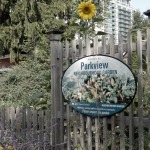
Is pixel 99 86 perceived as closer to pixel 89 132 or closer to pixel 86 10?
pixel 89 132

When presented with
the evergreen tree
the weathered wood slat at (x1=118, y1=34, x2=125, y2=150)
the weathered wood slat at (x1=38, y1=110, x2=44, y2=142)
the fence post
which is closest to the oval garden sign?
the weathered wood slat at (x1=118, y1=34, x2=125, y2=150)

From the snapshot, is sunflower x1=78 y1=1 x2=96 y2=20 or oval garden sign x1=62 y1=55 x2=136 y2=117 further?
sunflower x1=78 y1=1 x2=96 y2=20

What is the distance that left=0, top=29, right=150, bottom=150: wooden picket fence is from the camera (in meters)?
3.51

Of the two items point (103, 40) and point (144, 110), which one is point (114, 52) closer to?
point (103, 40)

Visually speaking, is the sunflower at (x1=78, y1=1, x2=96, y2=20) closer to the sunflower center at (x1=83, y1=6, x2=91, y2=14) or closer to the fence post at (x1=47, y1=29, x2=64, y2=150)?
the sunflower center at (x1=83, y1=6, x2=91, y2=14)

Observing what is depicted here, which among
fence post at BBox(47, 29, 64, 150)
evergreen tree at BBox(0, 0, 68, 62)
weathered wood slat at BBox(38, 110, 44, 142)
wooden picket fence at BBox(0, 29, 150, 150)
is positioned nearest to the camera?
wooden picket fence at BBox(0, 29, 150, 150)

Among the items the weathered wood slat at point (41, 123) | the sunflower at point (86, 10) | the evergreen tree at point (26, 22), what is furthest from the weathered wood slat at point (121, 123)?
the evergreen tree at point (26, 22)

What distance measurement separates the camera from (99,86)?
3.80 meters

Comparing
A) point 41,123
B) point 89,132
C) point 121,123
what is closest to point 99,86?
point 121,123

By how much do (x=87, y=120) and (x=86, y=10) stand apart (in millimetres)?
1327

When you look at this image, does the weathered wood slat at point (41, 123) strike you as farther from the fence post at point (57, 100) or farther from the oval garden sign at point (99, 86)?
the oval garden sign at point (99, 86)

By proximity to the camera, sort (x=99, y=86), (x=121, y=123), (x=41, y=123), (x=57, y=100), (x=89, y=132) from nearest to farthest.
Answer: (x=121, y=123)
(x=99, y=86)
(x=89, y=132)
(x=57, y=100)
(x=41, y=123)

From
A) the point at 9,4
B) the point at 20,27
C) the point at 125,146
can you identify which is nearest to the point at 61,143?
the point at 125,146

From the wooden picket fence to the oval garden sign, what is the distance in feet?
0.29
